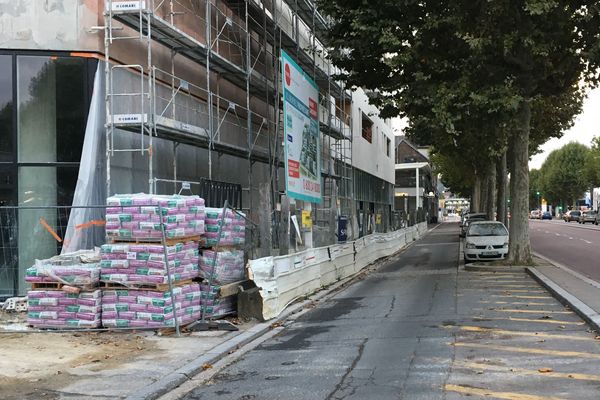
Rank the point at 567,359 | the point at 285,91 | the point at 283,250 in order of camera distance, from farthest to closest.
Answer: the point at 285,91 < the point at 283,250 < the point at 567,359

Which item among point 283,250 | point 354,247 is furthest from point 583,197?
point 283,250

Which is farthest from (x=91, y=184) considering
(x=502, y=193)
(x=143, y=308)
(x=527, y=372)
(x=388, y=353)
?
(x=502, y=193)

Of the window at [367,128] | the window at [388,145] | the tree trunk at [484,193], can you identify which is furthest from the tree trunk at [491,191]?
the window at [388,145]

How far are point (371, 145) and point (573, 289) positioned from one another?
31146mm

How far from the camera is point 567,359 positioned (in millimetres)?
7211

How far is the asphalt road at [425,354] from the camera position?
6148mm

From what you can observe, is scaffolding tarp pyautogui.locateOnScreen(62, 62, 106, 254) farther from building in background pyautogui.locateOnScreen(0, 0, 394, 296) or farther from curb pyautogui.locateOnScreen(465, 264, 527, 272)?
curb pyautogui.locateOnScreen(465, 264, 527, 272)

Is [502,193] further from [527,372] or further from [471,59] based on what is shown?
[527,372]

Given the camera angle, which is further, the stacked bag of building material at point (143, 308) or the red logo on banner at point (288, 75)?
the red logo on banner at point (288, 75)

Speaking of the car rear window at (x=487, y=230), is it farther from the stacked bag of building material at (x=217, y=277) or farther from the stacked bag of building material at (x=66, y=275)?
the stacked bag of building material at (x=66, y=275)

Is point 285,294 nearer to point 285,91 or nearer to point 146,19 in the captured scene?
point 285,91

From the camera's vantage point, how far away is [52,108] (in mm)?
13406

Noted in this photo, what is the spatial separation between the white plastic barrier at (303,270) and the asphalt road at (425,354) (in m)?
0.61

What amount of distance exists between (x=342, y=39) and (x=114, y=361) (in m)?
12.8
